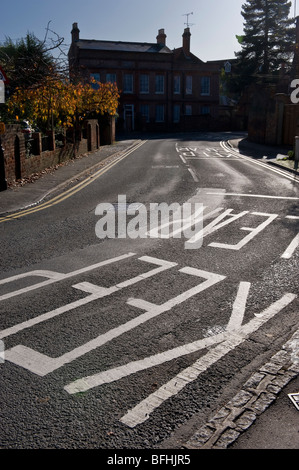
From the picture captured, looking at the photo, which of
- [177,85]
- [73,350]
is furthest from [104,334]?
[177,85]

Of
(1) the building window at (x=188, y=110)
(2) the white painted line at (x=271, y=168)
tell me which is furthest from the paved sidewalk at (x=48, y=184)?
(1) the building window at (x=188, y=110)

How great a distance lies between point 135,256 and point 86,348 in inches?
134

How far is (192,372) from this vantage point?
448cm

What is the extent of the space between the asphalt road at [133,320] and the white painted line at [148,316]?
0.02m

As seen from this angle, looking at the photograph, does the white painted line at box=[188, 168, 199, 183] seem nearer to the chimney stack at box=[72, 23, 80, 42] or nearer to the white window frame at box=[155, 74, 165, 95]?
the white window frame at box=[155, 74, 165, 95]

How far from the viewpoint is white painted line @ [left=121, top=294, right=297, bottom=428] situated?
151 inches

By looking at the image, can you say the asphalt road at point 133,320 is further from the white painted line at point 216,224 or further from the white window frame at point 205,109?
the white window frame at point 205,109

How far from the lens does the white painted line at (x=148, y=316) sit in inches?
169

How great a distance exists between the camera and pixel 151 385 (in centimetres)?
426

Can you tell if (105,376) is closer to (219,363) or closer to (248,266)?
(219,363)

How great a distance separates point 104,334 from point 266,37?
6804 centimetres

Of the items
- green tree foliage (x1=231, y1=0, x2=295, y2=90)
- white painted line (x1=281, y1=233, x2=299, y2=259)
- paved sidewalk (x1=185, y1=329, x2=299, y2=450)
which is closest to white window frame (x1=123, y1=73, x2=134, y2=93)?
green tree foliage (x1=231, y1=0, x2=295, y2=90)

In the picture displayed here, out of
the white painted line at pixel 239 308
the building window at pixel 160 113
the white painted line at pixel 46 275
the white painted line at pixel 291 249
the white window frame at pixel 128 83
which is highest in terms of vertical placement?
the white window frame at pixel 128 83
